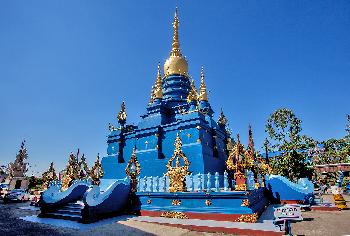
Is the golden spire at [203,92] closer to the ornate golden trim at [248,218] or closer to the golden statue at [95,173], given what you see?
the golden statue at [95,173]

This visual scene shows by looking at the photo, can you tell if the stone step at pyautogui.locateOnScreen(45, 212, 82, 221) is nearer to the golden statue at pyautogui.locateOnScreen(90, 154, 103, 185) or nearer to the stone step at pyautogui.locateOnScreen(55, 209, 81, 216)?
the stone step at pyautogui.locateOnScreen(55, 209, 81, 216)

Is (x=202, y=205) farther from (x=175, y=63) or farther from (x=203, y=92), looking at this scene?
(x=175, y=63)

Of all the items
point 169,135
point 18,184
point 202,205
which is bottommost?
point 18,184

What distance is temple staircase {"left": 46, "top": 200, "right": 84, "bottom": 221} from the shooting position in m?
12.2

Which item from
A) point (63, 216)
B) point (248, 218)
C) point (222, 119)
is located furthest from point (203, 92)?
point (63, 216)

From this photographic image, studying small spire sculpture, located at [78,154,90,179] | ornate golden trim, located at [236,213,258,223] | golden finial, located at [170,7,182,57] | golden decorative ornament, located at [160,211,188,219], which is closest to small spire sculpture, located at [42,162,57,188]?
small spire sculpture, located at [78,154,90,179]

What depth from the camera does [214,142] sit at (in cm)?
2378

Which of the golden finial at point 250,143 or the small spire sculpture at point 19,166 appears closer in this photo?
the golden finial at point 250,143

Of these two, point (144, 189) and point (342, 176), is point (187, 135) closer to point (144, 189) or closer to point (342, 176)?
point (144, 189)

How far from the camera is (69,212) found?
12891 mm

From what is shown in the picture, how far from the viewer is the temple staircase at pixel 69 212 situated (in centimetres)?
1220

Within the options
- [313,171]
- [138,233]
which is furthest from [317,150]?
[138,233]

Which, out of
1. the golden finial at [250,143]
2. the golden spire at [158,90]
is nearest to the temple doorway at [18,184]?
the golden spire at [158,90]

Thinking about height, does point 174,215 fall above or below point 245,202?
below
